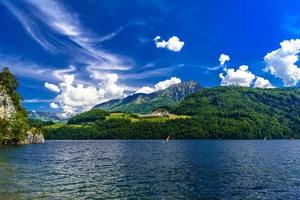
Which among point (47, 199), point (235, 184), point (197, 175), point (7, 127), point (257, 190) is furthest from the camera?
point (7, 127)

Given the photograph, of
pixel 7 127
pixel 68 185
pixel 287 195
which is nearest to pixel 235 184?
pixel 287 195

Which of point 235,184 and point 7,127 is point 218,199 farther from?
point 7,127

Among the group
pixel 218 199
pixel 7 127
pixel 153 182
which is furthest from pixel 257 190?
pixel 7 127

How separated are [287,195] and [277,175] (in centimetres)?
2423

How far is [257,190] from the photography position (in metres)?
59.4

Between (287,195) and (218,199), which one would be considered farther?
(287,195)

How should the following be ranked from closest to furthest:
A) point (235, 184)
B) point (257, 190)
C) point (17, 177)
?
point (257, 190)
point (235, 184)
point (17, 177)

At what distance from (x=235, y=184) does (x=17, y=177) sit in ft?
133

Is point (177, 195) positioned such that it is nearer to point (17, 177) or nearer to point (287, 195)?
point (287, 195)

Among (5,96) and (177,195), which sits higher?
(5,96)

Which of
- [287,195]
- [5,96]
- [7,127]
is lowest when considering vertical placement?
[287,195]

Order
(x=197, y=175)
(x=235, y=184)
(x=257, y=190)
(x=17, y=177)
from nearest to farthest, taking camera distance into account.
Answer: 1. (x=257, y=190)
2. (x=235, y=184)
3. (x=17, y=177)
4. (x=197, y=175)

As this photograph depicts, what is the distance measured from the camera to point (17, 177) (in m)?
69.4

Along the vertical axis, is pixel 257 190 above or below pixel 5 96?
below
